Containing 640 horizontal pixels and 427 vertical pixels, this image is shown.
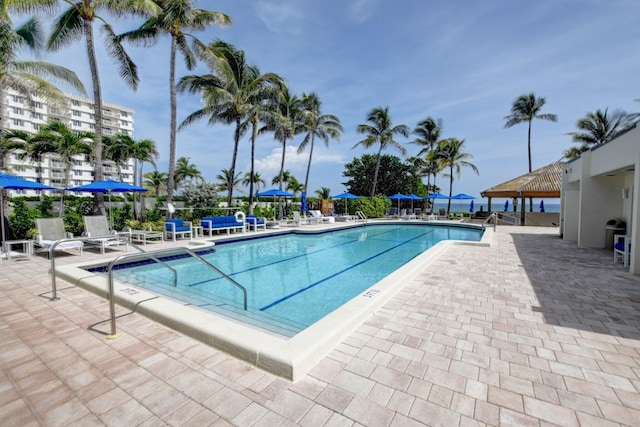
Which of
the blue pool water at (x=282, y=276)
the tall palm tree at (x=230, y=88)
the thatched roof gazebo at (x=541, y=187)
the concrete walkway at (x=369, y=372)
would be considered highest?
the tall palm tree at (x=230, y=88)

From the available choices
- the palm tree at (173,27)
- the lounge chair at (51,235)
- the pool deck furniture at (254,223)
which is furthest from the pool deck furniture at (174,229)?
the pool deck furniture at (254,223)

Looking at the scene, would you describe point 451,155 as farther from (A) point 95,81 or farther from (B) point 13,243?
(B) point 13,243

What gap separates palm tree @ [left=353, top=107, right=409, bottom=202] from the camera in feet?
88.0

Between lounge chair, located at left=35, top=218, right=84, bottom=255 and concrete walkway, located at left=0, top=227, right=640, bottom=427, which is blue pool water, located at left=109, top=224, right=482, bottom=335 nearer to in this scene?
concrete walkway, located at left=0, top=227, right=640, bottom=427

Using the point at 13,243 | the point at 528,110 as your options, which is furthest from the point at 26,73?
the point at 528,110

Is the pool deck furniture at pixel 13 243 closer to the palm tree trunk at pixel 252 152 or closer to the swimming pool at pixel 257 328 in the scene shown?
the swimming pool at pixel 257 328

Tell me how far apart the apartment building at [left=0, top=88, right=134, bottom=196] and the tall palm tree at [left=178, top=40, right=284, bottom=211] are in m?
35.6

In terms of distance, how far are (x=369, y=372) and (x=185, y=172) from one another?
40.7 metres

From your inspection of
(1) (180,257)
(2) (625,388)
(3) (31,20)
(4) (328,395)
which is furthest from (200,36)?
(2) (625,388)

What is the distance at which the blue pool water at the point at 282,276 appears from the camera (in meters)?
5.26

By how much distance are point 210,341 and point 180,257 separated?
6.94 meters

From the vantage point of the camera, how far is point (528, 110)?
26000 millimetres

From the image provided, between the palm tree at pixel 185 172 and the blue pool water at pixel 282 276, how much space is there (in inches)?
1182

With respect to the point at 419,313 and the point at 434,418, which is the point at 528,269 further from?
the point at 434,418
